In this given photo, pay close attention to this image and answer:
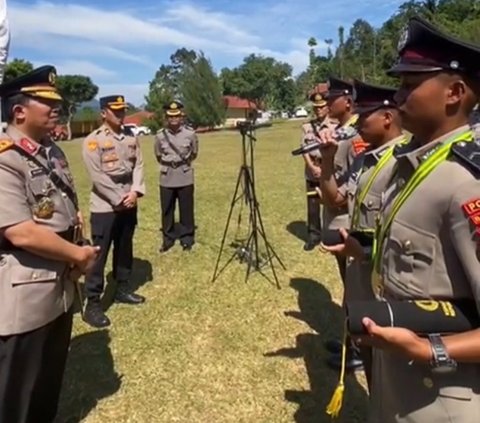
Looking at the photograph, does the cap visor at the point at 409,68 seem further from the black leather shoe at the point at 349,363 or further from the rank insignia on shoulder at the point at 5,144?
the black leather shoe at the point at 349,363

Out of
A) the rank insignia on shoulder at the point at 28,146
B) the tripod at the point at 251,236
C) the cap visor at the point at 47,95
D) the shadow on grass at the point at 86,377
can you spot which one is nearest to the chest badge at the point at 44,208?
the rank insignia on shoulder at the point at 28,146

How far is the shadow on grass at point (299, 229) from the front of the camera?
7.84 metres

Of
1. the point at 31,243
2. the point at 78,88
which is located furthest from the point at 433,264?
the point at 78,88

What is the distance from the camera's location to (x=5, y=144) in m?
2.50

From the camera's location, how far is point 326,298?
5.42 metres

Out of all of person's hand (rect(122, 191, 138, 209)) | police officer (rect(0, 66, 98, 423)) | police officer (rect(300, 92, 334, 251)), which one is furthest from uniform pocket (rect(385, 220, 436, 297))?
police officer (rect(300, 92, 334, 251))

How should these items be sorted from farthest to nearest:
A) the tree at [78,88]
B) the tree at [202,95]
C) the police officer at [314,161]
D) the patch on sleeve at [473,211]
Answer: the tree at [78,88] → the tree at [202,95] → the police officer at [314,161] → the patch on sleeve at [473,211]

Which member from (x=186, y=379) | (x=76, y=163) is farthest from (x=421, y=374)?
(x=76, y=163)

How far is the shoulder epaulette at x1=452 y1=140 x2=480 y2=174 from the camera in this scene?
4.49 feet

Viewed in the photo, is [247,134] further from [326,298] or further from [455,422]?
[455,422]

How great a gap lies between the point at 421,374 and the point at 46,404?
233 cm

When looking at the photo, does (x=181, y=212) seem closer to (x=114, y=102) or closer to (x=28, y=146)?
(x=114, y=102)

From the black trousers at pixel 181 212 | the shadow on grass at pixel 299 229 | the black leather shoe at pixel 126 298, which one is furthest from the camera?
the shadow on grass at pixel 299 229

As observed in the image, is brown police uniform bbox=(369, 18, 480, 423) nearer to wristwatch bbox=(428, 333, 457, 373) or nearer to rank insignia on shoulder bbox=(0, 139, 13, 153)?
wristwatch bbox=(428, 333, 457, 373)
